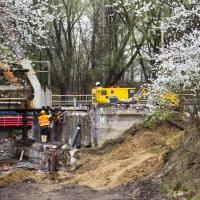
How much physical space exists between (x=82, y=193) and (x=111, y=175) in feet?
10.5

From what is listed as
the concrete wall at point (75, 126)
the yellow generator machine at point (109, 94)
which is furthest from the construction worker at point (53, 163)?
the yellow generator machine at point (109, 94)

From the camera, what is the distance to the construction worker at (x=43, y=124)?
105ft

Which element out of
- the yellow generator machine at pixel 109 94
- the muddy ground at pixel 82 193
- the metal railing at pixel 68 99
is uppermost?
the yellow generator machine at pixel 109 94

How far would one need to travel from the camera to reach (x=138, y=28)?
49.7 meters

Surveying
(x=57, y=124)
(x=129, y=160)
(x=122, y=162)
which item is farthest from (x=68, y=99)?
(x=129, y=160)

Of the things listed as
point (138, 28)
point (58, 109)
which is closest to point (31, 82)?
point (58, 109)

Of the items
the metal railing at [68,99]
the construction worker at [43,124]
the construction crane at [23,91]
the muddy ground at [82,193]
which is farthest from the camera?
the metal railing at [68,99]

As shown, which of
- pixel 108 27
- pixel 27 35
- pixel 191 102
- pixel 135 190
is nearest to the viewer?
pixel 27 35

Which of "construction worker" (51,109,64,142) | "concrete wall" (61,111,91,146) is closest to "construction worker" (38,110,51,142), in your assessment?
"concrete wall" (61,111,91,146)

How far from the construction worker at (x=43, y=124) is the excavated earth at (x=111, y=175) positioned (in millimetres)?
4372

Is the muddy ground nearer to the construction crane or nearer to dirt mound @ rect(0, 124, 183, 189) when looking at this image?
dirt mound @ rect(0, 124, 183, 189)

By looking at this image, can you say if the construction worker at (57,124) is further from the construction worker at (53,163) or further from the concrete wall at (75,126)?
the construction worker at (53,163)

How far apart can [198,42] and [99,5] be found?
41.1 m

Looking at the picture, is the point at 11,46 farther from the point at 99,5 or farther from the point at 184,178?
the point at 99,5
